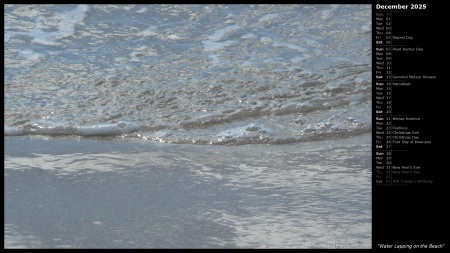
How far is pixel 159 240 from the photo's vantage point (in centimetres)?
272

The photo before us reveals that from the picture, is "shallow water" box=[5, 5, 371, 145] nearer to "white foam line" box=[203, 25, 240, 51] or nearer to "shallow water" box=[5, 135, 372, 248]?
"white foam line" box=[203, 25, 240, 51]

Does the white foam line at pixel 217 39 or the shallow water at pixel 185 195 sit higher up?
the white foam line at pixel 217 39
